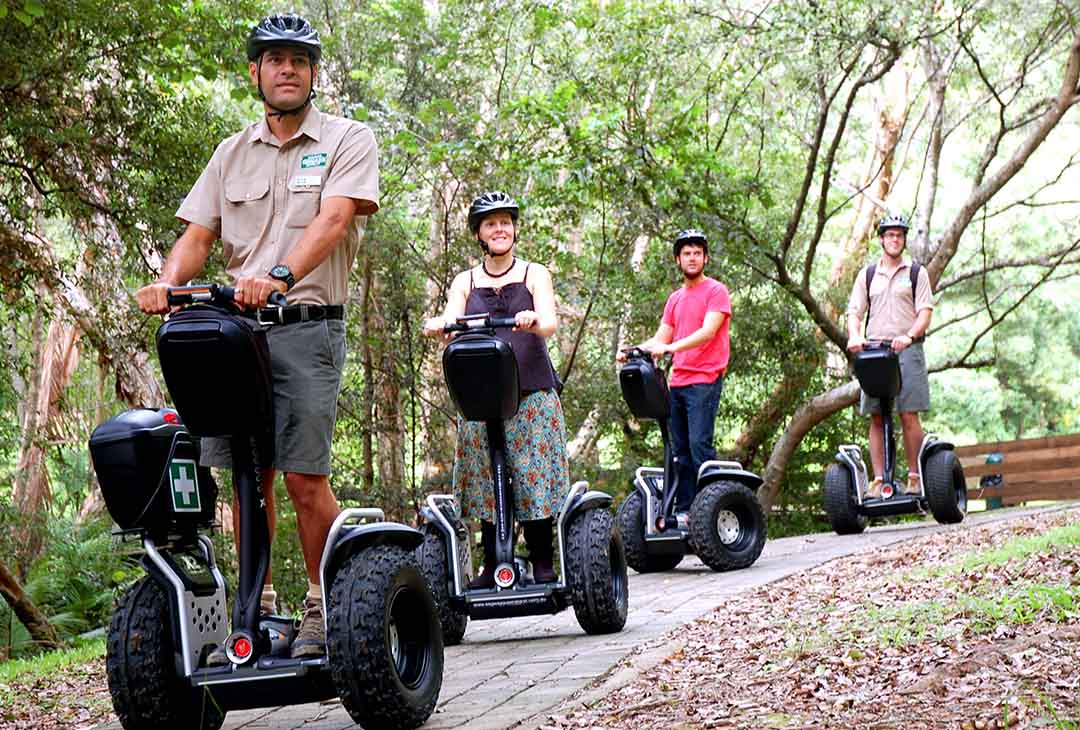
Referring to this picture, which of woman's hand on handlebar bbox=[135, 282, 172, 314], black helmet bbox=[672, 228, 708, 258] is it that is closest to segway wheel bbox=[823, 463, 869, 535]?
black helmet bbox=[672, 228, 708, 258]

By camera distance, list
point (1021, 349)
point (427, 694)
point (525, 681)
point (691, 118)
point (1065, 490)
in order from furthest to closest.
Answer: point (1021, 349)
point (1065, 490)
point (691, 118)
point (525, 681)
point (427, 694)

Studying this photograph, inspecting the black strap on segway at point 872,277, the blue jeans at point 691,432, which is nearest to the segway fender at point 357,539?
the blue jeans at point 691,432

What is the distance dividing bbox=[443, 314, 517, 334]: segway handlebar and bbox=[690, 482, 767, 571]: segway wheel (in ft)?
10.3

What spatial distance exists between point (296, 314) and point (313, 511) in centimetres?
60

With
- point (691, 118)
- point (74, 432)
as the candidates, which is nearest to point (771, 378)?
point (691, 118)

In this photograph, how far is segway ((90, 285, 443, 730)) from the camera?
12.6 ft

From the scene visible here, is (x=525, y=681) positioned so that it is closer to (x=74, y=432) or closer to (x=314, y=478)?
(x=314, y=478)

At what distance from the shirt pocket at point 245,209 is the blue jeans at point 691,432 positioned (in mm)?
4849

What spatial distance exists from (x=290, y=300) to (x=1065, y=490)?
17.4 meters

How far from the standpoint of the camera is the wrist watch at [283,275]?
154 inches

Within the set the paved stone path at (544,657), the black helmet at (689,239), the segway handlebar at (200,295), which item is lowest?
the paved stone path at (544,657)

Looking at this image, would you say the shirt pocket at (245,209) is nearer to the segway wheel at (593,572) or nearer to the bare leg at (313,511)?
the bare leg at (313,511)

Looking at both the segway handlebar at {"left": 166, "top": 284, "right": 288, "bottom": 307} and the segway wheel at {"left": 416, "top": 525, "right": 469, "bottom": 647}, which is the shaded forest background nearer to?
the segway wheel at {"left": 416, "top": 525, "right": 469, "bottom": 647}

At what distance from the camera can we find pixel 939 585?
617 centimetres
